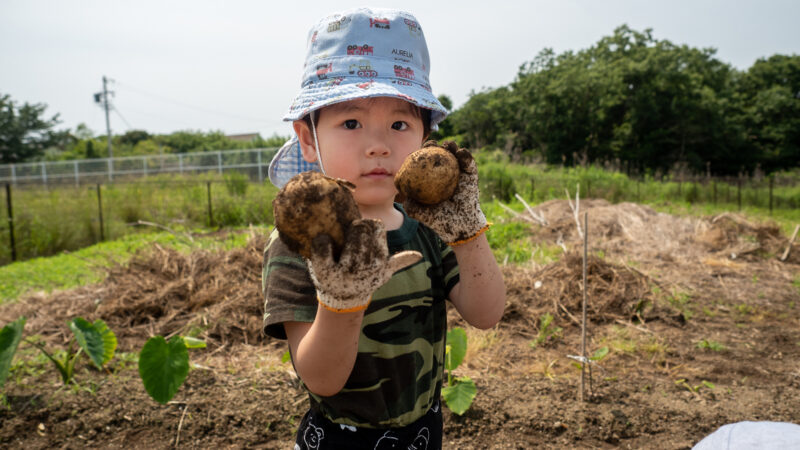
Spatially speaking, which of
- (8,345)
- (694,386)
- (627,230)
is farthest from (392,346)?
(627,230)

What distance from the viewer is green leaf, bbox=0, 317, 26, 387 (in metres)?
2.14

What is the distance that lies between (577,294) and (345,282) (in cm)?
350

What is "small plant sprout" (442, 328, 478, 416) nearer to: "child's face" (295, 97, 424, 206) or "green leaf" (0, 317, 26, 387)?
"child's face" (295, 97, 424, 206)

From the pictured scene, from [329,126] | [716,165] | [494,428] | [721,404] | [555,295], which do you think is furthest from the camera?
[716,165]

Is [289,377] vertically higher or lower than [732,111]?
lower

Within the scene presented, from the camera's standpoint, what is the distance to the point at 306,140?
1158mm

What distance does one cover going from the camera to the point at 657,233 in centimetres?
698

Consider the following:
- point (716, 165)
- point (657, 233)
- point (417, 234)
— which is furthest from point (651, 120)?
point (417, 234)

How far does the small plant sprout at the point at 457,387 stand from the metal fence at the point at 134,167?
1787 cm

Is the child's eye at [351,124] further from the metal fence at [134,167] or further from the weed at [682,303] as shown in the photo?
the metal fence at [134,167]

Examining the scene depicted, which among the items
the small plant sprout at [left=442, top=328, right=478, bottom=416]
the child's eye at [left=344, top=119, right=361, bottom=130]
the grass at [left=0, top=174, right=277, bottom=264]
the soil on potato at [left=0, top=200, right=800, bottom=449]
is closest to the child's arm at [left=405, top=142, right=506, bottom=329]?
the child's eye at [left=344, top=119, right=361, bottom=130]

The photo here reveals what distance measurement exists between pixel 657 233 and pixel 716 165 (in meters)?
27.3

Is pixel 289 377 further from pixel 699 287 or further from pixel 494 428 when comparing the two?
pixel 699 287

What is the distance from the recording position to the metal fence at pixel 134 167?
1953 cm
